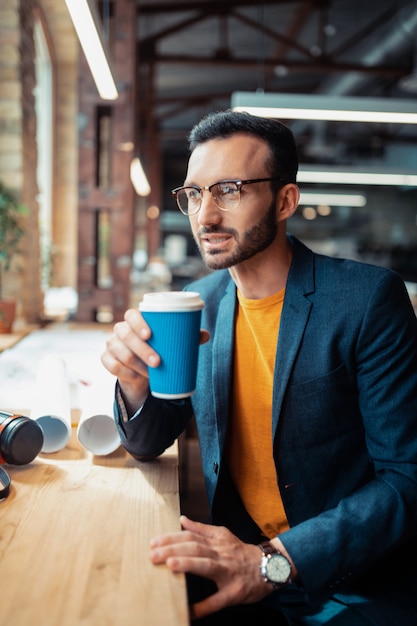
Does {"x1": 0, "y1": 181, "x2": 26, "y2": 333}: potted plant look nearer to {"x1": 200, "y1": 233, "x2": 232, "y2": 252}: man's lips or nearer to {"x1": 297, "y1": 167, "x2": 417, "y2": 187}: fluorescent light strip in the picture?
{"x1": 200, "y1": 233, "x2": 232, "y2": 252}: man's lips

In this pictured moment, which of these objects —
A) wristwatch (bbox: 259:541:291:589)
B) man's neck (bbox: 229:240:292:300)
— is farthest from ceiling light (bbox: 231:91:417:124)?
wristwatch (bbox: 259:541:291:589)

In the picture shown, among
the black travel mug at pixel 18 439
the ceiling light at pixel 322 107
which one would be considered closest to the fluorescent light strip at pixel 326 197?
the ceiling light at pixel 322 107

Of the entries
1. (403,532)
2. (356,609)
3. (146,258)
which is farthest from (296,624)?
(146,258)

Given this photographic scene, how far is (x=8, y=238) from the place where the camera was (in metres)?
4.14

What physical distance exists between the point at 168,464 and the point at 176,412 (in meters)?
0.16

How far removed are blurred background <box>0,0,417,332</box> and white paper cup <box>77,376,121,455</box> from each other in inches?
40.8

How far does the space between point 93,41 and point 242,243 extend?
1725mm

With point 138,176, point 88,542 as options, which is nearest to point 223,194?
point 88,542

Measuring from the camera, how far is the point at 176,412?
151 centimetres

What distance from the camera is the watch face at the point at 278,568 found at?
1.07 meters

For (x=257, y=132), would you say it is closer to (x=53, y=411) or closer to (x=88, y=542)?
(x=53, y=411)

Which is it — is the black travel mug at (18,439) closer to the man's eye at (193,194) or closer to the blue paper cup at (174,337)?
the blue paper cup at (174,337)

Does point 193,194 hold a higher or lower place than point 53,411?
higher

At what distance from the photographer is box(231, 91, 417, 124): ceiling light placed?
11.7 ft
